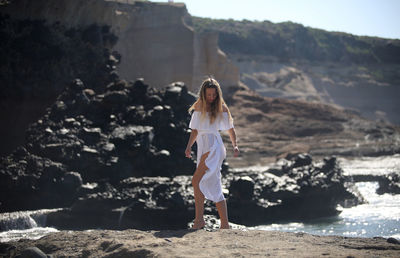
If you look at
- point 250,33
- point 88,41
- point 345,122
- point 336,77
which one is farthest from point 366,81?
point 88,41

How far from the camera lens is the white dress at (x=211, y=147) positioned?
637 centimetres

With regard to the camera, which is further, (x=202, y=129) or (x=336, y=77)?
(x=336, y=77)

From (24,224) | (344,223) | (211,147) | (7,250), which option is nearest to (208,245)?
(211,147)

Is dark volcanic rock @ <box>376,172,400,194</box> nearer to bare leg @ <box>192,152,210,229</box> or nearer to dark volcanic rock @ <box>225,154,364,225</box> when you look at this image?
dark volcanic rock @ <box>225,154,364,225</box>

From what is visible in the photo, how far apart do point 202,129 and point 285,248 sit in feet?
5.67

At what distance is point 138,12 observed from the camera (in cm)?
2877

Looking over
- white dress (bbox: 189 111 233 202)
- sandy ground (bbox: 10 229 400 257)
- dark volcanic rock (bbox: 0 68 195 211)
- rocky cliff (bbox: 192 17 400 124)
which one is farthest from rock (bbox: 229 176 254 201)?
rocky cliff (bbox: 192 17 400 124)

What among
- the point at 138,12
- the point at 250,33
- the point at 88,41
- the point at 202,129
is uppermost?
the point at 250,33

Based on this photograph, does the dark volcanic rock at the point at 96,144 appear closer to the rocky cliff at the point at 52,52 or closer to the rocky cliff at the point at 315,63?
the rocky cliff at the point at 52,52

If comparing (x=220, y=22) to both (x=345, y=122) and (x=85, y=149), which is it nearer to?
(x=345, y=122)

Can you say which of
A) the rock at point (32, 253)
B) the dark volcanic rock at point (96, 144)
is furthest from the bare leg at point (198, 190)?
the dark volcanic rock at point (96, 144)

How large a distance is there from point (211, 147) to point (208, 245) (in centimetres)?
137

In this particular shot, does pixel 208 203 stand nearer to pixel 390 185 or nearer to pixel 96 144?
pixel 96 144

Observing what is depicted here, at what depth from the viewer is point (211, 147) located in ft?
21.0
